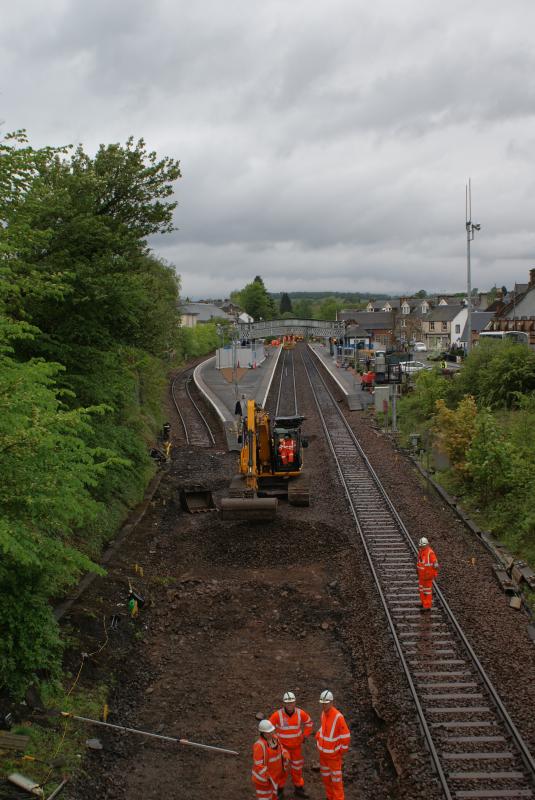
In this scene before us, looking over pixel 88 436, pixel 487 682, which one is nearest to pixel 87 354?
pixel 88 436

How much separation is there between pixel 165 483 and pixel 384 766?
1616 cm

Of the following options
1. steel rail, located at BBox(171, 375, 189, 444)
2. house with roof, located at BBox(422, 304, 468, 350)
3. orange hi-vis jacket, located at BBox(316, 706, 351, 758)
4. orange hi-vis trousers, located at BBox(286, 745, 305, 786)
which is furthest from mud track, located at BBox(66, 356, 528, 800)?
house with roof, located at BBox(422, 304, 468, 350)

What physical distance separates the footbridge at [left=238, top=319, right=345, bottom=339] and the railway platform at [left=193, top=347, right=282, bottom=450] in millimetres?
4268

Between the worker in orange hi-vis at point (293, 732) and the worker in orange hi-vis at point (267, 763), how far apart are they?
0.42 feet

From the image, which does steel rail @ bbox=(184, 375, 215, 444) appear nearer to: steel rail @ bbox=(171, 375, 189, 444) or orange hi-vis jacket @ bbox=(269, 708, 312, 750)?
steel rail @ bbox=(171, 375, 189, 444)

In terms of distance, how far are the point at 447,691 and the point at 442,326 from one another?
98.1 meters

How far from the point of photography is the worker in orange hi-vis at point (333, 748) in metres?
8.04

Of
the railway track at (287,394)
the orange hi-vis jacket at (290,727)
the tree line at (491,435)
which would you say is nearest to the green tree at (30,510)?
the orange hi-vis jacket at (290,727)

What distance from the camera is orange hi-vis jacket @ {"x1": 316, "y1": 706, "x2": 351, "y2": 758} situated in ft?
26.3

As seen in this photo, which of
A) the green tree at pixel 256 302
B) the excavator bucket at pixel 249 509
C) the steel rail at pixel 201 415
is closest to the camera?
the excavator bucket at pixel 249 509

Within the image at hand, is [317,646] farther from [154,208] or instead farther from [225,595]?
[154,208]

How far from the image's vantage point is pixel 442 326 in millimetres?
104375

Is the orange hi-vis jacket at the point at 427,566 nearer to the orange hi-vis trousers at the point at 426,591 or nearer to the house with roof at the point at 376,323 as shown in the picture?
the orange hi-vis trousers at the point at 426,591

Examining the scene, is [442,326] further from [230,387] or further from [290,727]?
[290,727]
